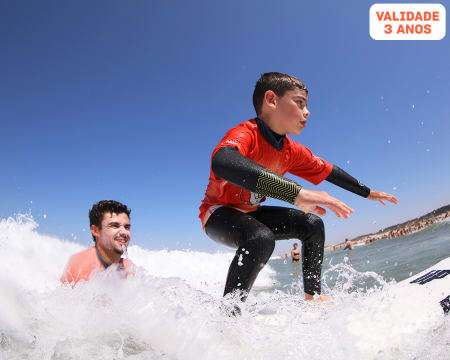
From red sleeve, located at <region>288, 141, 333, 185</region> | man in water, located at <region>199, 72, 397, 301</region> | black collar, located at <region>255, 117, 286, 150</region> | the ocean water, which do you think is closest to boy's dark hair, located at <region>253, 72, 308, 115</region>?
man in water, located at <region>199, 72, 397, 301</region>

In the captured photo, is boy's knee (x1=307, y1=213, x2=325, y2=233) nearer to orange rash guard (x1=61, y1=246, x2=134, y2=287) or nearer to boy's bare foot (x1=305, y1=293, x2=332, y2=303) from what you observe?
boy's bare foot (x1=305, y1=293, x2=332, y2=303)

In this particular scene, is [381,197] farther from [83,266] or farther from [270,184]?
[83,266]

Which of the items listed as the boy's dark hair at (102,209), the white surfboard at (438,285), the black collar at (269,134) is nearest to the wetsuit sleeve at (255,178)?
the black collar at (269,134)

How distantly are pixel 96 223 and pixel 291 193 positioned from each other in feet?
6.45

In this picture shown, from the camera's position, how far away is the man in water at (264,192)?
166 cm

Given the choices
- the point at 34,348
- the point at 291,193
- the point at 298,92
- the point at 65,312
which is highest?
the point at 298,92

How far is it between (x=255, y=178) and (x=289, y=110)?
3.08 ft

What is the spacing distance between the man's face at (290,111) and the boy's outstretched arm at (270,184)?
76 cm

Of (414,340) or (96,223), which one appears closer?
(414,340)

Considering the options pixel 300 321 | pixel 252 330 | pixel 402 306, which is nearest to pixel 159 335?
pixel 252 330

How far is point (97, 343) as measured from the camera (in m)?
1.45

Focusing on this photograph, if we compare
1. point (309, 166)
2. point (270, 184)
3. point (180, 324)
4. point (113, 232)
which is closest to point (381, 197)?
point (309, 166)

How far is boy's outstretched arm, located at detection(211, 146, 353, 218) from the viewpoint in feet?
5.16

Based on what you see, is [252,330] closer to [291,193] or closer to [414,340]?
[291,193]
